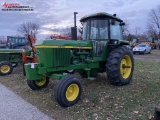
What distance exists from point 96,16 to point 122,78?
2.25m

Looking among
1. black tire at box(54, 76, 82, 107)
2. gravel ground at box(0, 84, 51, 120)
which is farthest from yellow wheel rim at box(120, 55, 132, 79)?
gravel ground at box(0, 84, 51, 120)

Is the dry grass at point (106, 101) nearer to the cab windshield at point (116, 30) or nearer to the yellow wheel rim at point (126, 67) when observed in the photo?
the yellow wheel rim at point (126, 67)

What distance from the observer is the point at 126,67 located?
7.44 meters

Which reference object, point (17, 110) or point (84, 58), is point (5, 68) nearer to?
point (84, 58)

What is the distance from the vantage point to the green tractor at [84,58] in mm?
5689

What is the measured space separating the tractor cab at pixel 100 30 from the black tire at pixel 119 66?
0.41 metres

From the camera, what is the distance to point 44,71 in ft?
19.5

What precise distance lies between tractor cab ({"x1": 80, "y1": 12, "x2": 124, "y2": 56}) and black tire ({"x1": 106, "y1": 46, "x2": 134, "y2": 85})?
415 millimetres

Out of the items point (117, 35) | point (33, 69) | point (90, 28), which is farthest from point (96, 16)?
point (33, 69)

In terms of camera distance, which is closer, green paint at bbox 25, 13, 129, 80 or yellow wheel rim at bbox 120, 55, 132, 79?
green paint at bbox 25, 13, 129, 80

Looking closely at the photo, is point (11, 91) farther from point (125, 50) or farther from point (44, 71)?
point (125, 50)

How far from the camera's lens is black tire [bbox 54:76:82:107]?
17.3ft

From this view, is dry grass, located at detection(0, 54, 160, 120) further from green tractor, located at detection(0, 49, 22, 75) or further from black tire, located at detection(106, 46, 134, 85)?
green tractor, located at detection(0, 49, 22, 75)

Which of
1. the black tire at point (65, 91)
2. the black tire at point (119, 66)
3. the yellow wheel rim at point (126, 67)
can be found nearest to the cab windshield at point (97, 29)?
the black tire at point (119, 66)
